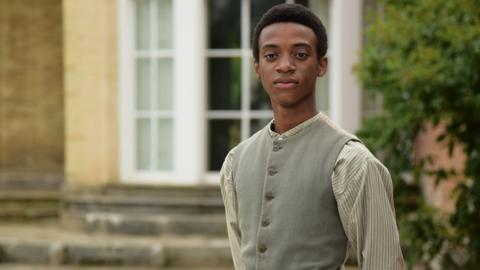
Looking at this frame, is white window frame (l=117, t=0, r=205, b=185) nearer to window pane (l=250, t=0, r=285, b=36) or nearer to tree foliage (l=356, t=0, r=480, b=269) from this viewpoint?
window pane (l=250, t=0, r=285, b=36)

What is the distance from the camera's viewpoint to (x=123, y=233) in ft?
29.4

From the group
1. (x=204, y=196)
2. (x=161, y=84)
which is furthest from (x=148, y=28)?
(x=204, y=196)

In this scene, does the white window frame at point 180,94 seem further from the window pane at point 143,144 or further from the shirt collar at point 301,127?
the shirt collar at point 301,127

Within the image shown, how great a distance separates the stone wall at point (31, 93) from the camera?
11.9 meters

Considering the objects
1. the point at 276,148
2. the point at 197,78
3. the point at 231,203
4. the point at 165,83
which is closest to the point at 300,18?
the point at 276,148

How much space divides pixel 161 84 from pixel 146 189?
1128mm

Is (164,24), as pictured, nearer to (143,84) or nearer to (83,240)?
(143,84)

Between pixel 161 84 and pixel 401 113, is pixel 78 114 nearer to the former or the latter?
pixel 161 84

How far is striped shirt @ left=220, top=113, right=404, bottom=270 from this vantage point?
221 cm

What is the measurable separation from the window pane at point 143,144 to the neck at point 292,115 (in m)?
7.06

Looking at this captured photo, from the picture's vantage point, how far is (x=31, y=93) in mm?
12047

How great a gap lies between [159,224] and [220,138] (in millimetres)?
1113

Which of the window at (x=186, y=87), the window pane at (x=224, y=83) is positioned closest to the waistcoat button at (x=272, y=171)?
the window at (x=186, y=87)

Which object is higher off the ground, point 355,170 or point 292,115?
point 292,115
